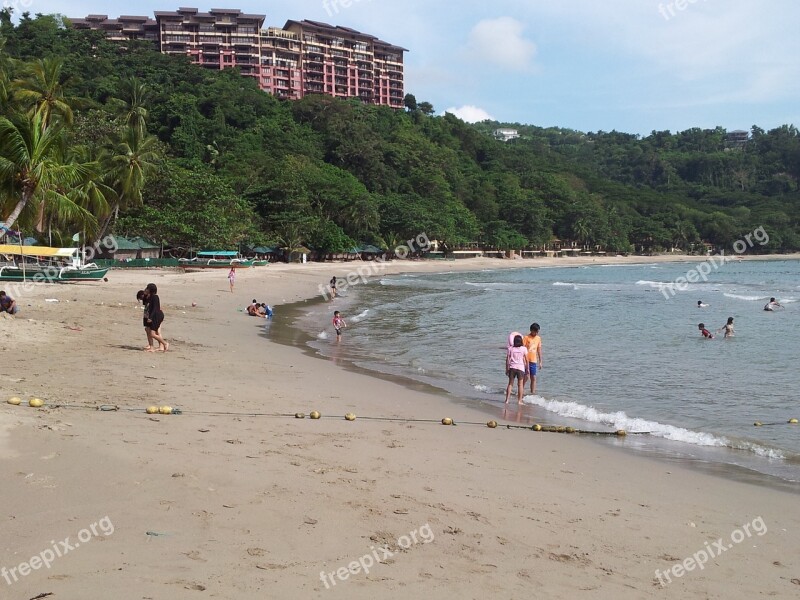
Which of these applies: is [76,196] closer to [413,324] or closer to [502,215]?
[413,324]

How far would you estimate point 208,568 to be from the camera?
4.31 metres

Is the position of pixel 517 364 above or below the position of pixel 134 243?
below

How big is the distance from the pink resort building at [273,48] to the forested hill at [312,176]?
716 inches

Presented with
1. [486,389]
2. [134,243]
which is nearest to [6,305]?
[486,389]

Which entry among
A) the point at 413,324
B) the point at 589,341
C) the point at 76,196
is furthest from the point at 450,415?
the point at 76,196

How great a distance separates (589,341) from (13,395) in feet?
53.7

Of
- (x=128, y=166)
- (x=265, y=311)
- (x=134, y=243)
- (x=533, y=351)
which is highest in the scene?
(x=128, y=166)

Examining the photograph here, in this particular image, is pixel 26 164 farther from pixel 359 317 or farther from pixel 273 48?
pixel 273 48

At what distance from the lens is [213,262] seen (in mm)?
55125

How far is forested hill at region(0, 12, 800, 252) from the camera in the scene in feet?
171
